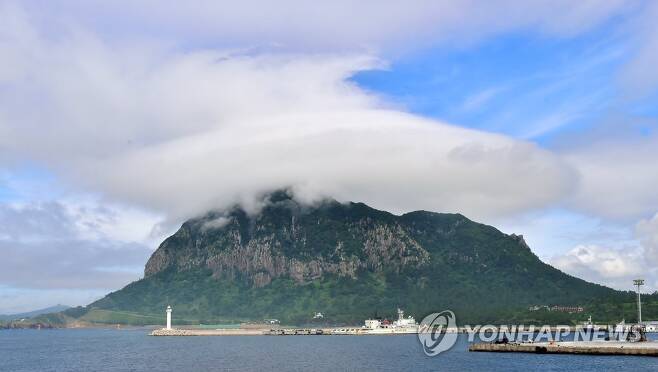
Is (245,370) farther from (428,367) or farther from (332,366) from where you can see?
(428,367)

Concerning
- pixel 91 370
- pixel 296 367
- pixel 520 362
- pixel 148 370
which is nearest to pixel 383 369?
pixel 296 367

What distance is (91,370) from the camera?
197 metres

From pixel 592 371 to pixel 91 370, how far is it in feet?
433

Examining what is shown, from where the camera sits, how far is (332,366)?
19675 cm

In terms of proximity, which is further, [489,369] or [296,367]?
[296,367]

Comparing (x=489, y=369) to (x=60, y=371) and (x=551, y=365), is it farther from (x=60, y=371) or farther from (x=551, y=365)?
(x=60, y=371)

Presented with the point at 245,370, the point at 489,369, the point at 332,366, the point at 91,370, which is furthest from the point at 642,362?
the point at 91,370

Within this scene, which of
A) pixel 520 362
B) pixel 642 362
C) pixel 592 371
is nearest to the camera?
pixel 592 371

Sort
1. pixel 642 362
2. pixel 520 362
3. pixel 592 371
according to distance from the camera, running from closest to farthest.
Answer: pixel 592 371
pixel 642 362
pixel 520 362

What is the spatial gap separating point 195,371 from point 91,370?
32.4m

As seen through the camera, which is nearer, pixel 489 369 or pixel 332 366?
pixel 489 369

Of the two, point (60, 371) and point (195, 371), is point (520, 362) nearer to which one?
point (195, 371)

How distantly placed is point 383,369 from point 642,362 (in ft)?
221

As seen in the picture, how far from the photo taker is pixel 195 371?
187 meters
